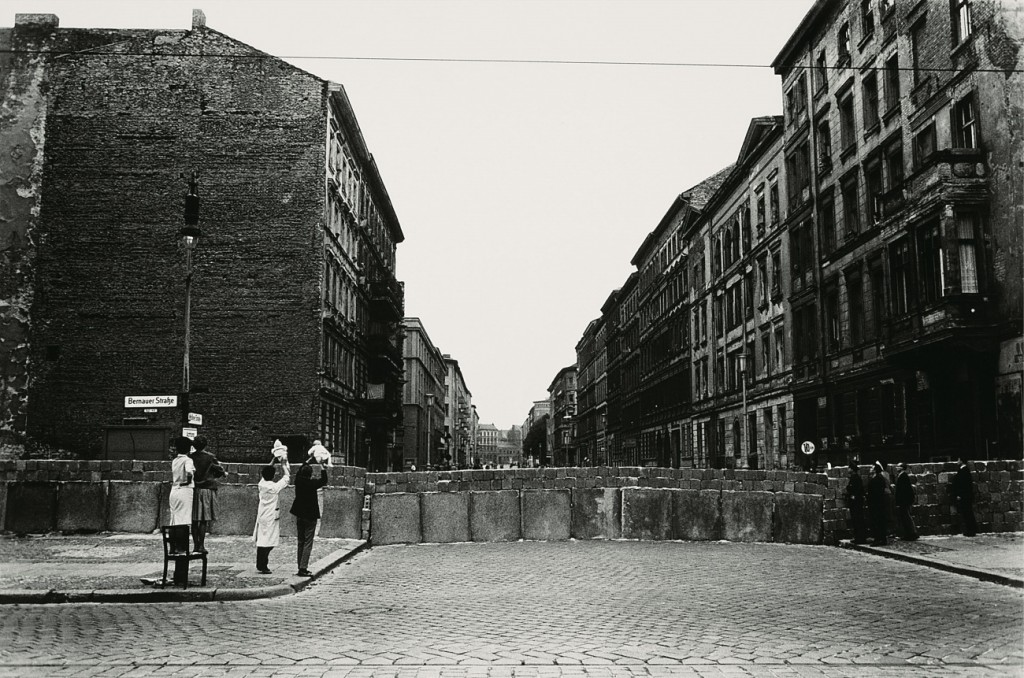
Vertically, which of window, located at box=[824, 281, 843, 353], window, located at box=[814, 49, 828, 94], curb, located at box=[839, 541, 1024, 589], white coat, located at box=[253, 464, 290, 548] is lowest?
curb, located at box=[839, 541, 1024, 589]

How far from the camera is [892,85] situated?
95.8 feet

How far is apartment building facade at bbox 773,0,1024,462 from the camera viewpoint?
22.7 meters

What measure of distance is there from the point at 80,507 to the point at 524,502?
8.86 meters

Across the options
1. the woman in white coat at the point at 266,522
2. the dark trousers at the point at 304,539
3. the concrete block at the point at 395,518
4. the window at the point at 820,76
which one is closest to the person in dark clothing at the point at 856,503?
the concrete block at the point at 395,518

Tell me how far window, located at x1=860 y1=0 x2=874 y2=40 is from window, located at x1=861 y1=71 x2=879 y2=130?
4.64 ft

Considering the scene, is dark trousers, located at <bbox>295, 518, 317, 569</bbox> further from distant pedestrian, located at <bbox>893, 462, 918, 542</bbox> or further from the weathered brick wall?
the weathered brick wall

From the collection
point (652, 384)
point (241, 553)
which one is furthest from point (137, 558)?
point (652, 384)

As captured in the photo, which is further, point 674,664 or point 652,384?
point 652,384

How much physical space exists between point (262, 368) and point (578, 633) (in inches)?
1077

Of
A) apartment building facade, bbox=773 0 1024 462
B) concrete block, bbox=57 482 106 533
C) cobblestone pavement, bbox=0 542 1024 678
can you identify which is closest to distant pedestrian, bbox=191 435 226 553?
cobblestone pavement, bbox=0 542 1024 678

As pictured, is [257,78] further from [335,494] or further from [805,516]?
[805,516]

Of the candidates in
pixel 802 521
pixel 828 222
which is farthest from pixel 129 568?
pixel 828 222

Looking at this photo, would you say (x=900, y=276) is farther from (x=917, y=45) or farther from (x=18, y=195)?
(x=18, y=195)

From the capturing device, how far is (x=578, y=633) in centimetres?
→ 839
